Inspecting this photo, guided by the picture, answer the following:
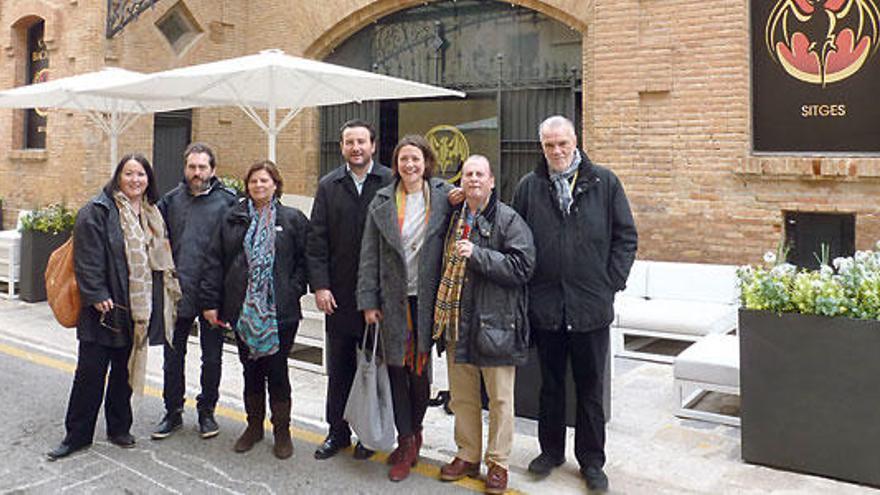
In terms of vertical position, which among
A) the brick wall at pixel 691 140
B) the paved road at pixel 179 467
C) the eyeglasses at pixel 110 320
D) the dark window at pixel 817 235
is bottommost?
the paved road at pixel 179 467

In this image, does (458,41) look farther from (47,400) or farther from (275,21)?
(47,400)

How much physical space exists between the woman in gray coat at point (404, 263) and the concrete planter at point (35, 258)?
714 centimetres

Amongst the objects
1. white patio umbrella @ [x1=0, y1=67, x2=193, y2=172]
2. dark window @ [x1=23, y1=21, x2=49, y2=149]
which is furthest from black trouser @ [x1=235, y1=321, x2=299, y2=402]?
dark window @ [x1=23, y1=21, x2=49, y2=149]

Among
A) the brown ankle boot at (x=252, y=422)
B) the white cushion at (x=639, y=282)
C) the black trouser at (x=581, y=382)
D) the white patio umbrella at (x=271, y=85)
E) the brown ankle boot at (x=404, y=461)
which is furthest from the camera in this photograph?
the white cushion at (x=639, y=282)

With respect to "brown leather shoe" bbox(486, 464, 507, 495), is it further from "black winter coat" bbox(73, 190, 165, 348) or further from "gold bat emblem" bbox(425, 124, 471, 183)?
"gold bat emblem" bbox(425, 124, 471, 183)

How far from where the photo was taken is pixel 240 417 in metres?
5.24

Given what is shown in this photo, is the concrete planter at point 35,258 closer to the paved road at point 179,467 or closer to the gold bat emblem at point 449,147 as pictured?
the paved road at point 179,467

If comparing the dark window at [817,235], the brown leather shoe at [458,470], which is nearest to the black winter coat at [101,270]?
the brown leather shoe at [458,470]

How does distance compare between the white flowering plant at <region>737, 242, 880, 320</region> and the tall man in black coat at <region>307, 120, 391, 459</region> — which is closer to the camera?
the white flowering plant at <region>737, 242, 880, 320</region>

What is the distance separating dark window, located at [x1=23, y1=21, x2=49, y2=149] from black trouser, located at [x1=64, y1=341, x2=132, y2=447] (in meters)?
11.2

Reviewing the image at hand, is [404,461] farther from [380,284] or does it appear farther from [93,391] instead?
[93,391]

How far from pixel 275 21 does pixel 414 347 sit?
10275 millimetres

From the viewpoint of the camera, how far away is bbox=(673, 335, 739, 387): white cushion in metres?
4.94

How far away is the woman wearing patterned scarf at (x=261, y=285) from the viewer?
432 cm
